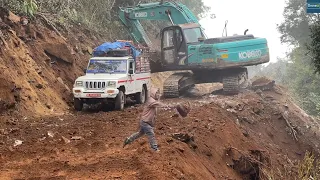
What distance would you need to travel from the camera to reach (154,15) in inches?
826

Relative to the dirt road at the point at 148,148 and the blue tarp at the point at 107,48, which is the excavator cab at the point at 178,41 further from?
the dirt road at the point at 148,148

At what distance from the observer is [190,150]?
31.8 feet

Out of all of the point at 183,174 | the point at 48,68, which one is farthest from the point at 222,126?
the point at 48,68

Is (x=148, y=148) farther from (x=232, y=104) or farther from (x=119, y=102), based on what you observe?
(x=232, y=104)

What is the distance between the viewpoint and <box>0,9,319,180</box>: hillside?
8438 mm

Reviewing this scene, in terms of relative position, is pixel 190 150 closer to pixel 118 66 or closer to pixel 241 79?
pixel 118 66

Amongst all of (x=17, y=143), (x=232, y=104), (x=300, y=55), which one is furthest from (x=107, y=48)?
(x=300, y=55)

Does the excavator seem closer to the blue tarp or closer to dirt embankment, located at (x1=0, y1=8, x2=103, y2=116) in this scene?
the blue tarp

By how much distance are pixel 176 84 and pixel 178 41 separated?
6.29ft

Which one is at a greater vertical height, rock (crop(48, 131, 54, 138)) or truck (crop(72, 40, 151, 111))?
truck (crop(72, 40, 151, 111))

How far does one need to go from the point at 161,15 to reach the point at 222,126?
31.6 feet

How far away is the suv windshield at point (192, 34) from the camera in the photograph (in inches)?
755

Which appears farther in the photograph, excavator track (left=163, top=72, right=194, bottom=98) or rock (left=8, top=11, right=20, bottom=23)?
excavator track (left=163, top=72, right=194, bottom=98)

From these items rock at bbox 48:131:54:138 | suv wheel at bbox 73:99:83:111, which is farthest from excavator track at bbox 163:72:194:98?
rock at bbox 48:131:54:138
